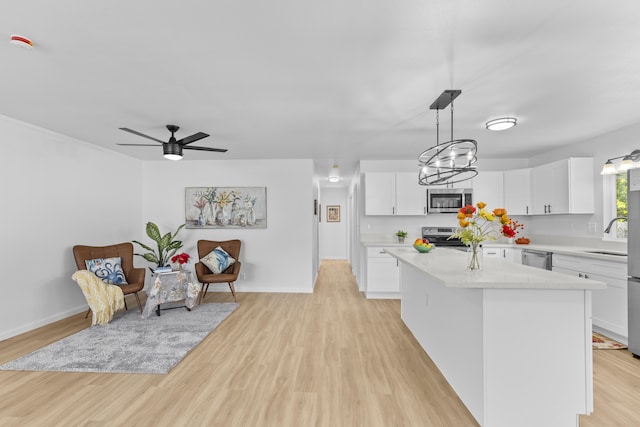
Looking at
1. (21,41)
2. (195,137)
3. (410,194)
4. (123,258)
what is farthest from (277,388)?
(410,194)

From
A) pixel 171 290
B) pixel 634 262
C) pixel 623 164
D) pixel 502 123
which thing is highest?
pixel 502 123

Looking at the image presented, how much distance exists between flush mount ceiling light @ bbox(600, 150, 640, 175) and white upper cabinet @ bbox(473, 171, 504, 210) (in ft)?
4.56

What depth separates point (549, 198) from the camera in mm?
4664

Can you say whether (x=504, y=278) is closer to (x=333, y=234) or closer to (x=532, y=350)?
(x=532, y=350)

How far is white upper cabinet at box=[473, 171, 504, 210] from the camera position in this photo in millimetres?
5234

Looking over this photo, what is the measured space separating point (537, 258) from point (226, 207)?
4.92 metres

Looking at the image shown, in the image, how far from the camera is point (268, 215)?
563 cm

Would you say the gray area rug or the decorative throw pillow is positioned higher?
the decorative throw pillow

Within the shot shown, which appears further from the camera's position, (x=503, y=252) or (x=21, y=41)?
(x=503, y=252)

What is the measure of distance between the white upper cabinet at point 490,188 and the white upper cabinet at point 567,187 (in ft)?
1.88

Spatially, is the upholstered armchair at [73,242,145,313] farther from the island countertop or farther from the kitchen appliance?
the kitchen appliance

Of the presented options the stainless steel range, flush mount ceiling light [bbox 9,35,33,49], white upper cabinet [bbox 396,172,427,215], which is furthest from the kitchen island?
the stainless steel range

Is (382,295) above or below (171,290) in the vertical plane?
below

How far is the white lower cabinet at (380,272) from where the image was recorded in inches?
198
